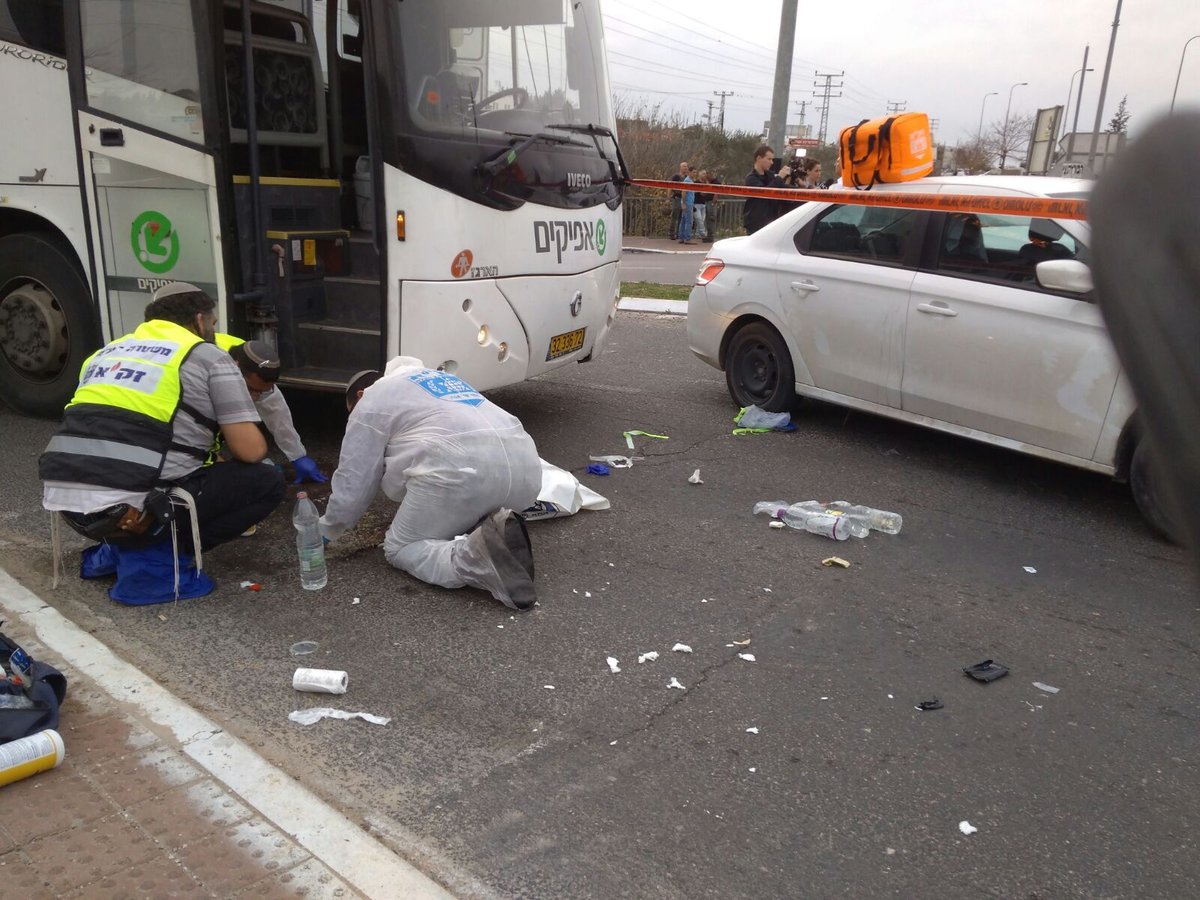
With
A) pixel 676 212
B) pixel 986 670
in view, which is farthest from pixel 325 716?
pixel 676 212

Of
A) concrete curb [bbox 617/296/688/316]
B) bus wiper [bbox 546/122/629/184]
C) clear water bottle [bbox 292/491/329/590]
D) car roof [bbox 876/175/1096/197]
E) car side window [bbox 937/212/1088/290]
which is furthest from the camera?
concrete curb [bbox 617/296/688/316]

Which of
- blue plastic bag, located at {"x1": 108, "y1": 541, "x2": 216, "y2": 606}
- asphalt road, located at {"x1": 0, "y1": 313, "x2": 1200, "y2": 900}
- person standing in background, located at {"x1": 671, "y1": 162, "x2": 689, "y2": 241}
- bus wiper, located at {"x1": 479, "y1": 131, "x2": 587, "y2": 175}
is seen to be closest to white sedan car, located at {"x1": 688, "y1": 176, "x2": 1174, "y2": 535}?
asphalt road, located at {"x1": 0, "y1": 313, "x2": 1200, "y2": 900}

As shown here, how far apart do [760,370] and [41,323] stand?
5000mm

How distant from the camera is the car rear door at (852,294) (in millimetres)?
6121

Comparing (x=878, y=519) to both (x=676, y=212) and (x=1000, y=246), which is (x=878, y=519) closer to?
(x=1000, y=246)

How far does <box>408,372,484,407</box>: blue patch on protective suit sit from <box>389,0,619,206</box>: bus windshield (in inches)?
54.4

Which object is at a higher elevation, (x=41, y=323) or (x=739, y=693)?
(x=41, y=323)

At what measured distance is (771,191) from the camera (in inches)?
262

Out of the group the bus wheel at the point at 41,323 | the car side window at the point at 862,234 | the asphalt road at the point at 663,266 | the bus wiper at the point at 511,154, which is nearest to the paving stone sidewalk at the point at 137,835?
the bus wiper at the point at 511,154

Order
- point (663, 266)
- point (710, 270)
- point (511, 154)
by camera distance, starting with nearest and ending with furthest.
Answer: point (511, 154), point (710, 270), point (663, 266)

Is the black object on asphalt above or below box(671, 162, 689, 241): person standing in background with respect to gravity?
below

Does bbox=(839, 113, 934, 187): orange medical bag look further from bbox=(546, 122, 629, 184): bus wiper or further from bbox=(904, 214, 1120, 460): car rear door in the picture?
bbox=(546, 122, 629, 184): bus wiper

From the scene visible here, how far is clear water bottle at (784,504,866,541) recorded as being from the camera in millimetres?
5043

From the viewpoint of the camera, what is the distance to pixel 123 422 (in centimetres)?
394
